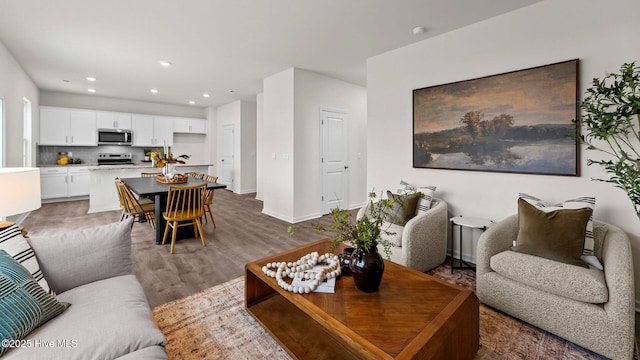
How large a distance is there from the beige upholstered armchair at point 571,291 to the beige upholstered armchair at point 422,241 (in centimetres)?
55

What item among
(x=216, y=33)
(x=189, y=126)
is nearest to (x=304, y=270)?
(x=216, y=33)

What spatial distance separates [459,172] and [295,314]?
8.09ft

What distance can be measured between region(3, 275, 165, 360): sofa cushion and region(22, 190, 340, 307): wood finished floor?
931mm

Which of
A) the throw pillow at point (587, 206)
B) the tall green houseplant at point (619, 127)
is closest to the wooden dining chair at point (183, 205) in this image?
the throw pillow at point (587, 206)

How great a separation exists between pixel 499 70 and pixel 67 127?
8880 millimetres

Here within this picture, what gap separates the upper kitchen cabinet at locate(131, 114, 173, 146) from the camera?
25.2 feet

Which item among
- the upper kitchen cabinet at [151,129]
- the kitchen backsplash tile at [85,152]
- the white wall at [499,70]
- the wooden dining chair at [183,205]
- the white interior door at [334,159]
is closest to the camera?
the white wall at [499,70]

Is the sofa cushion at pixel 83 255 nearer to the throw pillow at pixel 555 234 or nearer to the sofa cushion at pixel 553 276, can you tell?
the sofa cushion at pixel 553 276

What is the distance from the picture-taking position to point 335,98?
5457mm

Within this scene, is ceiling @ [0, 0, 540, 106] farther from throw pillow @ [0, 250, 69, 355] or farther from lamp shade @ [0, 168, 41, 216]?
throw pillow @ [0, 250, 69, 355]

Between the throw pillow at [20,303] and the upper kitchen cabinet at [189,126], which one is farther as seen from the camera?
the upper kitchen cabinet at [189,126]

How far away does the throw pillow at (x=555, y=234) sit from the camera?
1.98 meters

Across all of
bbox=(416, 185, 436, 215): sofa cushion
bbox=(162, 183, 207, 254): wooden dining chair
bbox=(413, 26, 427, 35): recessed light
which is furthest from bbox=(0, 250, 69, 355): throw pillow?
bbox=(413, 26, 427, 35): recessed light

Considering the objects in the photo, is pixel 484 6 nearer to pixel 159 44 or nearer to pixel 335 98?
pixel 335 98
